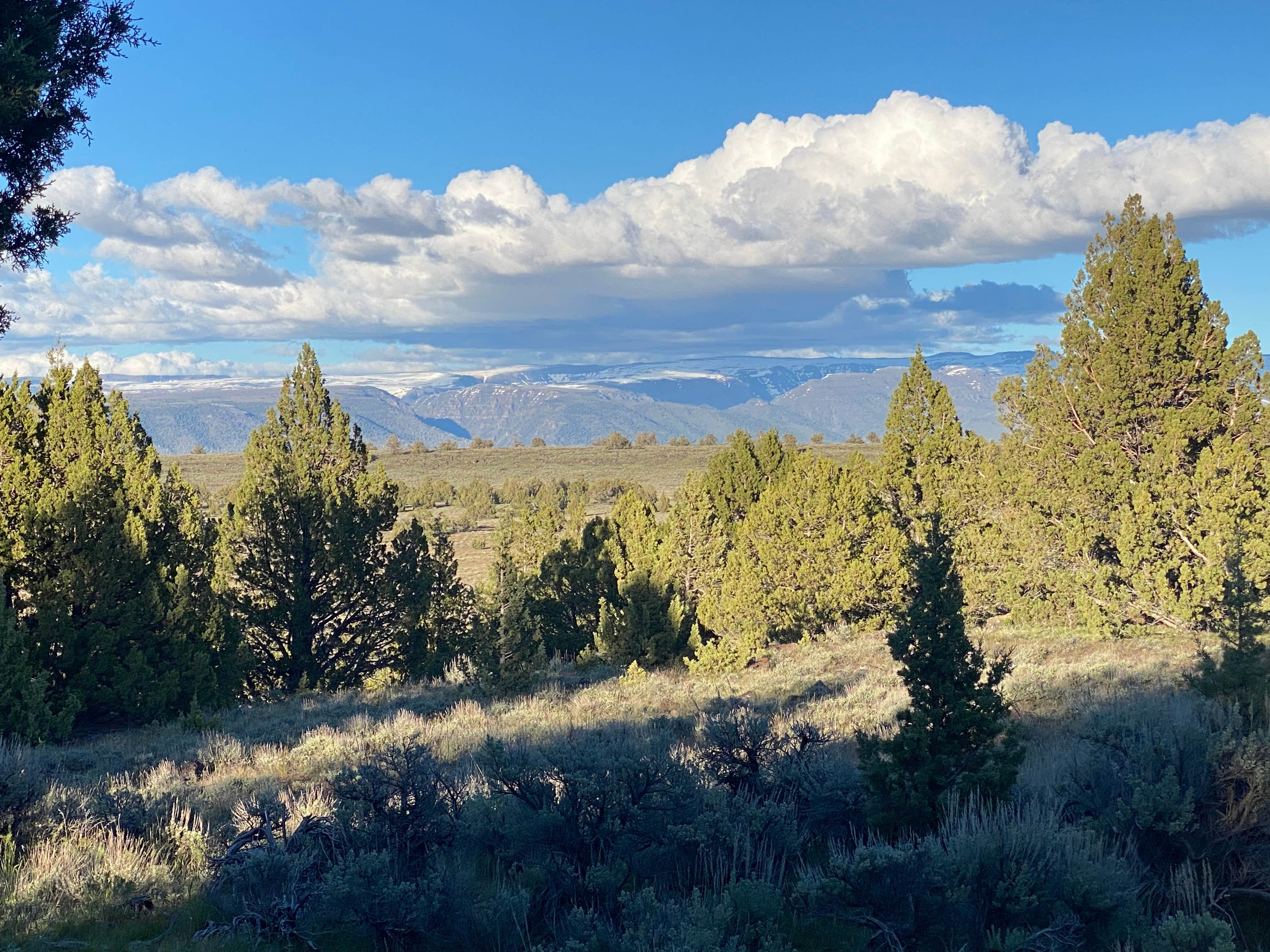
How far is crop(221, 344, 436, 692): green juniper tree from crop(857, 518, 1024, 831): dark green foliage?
16878 mm

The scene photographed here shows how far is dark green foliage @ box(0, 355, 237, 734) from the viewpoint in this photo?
14.5 m

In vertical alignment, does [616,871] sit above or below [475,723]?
above

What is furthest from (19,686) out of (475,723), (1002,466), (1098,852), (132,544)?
(1002,466)

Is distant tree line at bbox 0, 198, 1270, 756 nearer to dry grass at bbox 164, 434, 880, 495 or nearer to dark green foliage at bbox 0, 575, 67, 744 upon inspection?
dark green foliage at bbox 0, 575, 67, 744

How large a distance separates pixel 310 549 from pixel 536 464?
74915 mm

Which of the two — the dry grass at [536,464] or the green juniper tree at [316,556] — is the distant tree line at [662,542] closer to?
the green juniper tree at [316,556]

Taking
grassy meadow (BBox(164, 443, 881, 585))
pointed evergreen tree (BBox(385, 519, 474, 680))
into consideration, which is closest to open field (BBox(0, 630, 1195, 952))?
pointed evergreen tree (BBox(385, 519, 474, 680))

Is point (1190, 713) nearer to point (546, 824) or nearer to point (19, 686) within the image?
point (546, 824)

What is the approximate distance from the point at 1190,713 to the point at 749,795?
4.13m

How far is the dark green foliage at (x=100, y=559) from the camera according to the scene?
47.6 feet

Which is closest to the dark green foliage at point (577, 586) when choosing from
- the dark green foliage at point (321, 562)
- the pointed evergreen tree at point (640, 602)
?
the pointed evergreen tree at point (640, 602)

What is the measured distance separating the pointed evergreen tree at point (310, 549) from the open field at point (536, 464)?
50517mm

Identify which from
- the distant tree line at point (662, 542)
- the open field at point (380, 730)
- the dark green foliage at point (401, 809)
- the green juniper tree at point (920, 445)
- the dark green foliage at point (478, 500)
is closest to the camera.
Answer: the open field at point (380, 730)

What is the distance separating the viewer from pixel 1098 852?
4.58 m
